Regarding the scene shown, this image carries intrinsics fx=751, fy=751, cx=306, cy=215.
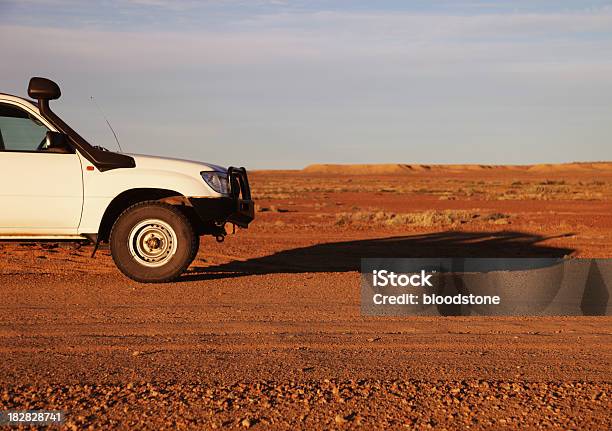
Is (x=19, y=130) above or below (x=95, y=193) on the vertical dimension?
above

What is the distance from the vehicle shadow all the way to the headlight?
4.25ft

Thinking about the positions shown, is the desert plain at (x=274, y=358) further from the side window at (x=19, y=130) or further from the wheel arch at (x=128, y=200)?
the side window at (x=19, y=130)

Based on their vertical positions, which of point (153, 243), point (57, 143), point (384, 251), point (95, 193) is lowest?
point (384, 251)

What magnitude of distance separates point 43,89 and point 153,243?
7.37 feet

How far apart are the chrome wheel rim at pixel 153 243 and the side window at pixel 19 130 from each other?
64.1 inches

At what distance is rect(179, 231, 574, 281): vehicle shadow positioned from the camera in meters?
11.6

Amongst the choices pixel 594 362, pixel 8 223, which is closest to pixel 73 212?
pixel 8 223

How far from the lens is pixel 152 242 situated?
9.31 m

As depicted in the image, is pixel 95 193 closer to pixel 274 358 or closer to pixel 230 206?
pixel 230 206
